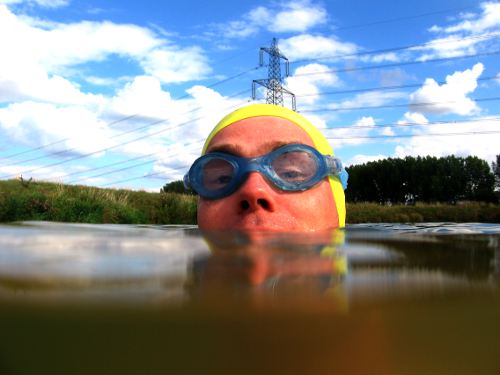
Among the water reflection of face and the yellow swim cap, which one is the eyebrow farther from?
the water reflection of face

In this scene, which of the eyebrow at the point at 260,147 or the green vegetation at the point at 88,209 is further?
the green vegetation at the point at 88,209

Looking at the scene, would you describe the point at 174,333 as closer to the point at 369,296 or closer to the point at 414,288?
the point at 369,296

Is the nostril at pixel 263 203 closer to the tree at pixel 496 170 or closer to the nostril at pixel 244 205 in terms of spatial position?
the nostril at pixel 244 205

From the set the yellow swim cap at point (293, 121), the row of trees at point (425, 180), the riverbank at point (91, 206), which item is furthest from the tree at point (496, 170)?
the yellow swim cap at point (293, 121)

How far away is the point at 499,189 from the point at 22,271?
61671mm

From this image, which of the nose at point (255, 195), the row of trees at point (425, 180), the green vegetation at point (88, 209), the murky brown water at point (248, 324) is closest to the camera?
the murky brown water at point (248, 324)

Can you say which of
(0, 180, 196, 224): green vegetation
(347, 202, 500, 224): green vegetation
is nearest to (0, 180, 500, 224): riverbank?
(0, 180, 196, 224): green vegetation

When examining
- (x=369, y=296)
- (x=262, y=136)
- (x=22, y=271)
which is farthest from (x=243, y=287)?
(x=262, y=136)

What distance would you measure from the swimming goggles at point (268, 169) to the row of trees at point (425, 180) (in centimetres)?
4713

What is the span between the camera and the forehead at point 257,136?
3.40m

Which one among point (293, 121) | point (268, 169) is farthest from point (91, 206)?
point (268, 169)

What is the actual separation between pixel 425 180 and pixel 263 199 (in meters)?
54.7

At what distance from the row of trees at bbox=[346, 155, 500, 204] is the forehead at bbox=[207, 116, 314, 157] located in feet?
154

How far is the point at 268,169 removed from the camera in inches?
129
